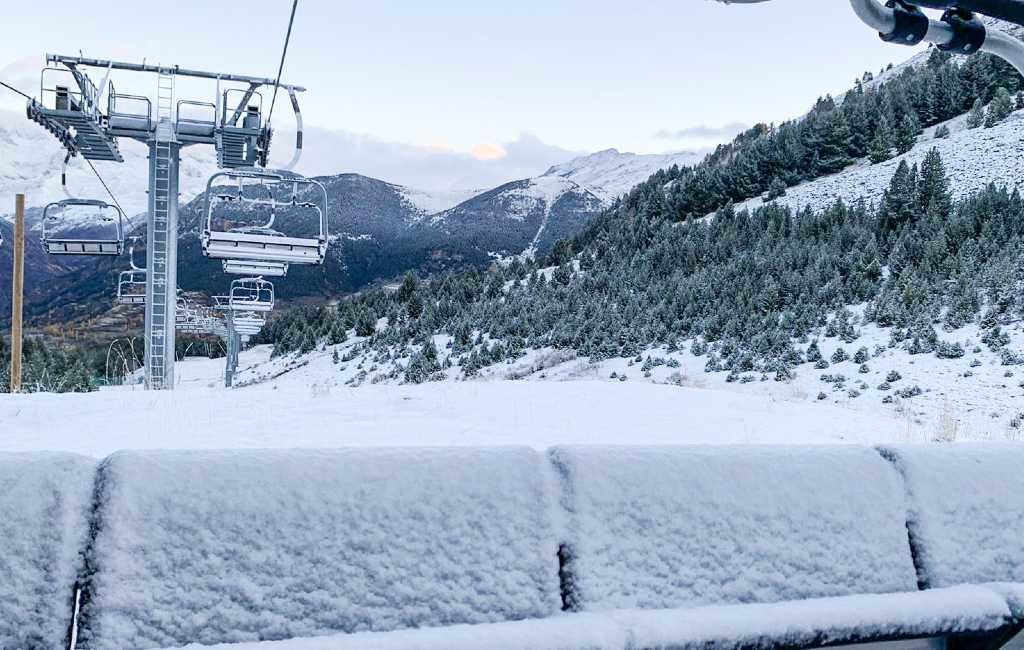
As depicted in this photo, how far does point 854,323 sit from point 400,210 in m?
183

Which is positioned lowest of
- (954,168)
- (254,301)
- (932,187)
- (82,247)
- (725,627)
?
(725,627)

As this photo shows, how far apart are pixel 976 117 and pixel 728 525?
39.0m

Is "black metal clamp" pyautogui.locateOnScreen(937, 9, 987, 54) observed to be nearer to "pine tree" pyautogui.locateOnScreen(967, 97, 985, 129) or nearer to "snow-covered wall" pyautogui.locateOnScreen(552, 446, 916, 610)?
"snow-covered wall" pyautogui.locateOnScreen(552, 446, 916, 610)

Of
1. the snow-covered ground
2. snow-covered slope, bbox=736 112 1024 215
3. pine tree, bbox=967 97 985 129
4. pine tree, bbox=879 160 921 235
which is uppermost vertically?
pine tree, bbox=967 97 985 129

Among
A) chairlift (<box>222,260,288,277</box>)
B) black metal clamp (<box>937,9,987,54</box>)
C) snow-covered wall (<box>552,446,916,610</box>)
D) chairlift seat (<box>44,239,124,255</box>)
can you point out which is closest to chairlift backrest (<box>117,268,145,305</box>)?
chairlift seat (<box>44,239,124,255</box>)

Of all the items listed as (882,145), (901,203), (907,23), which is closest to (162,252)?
(907,23)

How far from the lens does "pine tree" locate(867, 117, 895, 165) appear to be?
115 feet

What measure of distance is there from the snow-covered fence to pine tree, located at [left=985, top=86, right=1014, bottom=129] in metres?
38.5

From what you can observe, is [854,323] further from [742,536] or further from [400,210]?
[400,210]

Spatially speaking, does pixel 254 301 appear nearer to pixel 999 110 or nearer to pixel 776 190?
pixel 776 190

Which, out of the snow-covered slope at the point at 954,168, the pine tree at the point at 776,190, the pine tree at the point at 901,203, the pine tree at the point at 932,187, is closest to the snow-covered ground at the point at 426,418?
the pine tree at the point at 901,203

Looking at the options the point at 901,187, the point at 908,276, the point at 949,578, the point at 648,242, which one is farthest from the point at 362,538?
the point at 648,242

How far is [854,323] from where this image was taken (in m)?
21.4

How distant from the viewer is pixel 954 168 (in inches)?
1192
